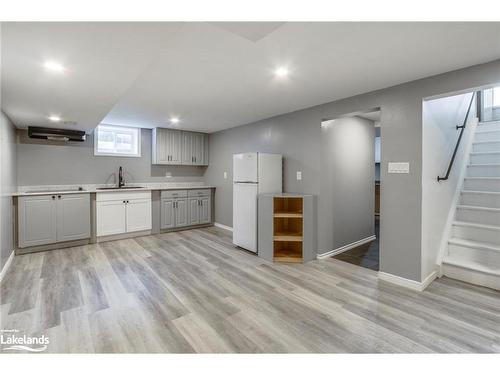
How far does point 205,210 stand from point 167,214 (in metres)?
0.91

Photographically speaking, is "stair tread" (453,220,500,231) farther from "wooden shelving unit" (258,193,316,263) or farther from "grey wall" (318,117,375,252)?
"wooden shelving unit" (258,193,316,263)

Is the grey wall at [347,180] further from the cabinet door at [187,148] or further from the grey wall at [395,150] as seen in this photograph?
the cabinet door at [187,148]

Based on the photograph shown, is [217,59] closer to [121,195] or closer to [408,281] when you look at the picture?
[408,281]

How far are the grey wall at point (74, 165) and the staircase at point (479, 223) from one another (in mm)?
5418

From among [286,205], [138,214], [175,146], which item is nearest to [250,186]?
[286,205]

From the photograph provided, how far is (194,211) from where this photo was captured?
554cm

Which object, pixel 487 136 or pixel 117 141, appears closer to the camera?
pixel 487 136

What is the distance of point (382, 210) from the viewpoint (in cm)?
291

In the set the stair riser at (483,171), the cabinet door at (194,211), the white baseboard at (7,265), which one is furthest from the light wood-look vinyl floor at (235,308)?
the cabinet door at (194,211)

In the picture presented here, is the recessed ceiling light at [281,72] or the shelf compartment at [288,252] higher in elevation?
the recessed ceiling light at [281,72]

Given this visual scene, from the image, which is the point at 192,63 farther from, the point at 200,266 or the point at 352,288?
the point at 352,288

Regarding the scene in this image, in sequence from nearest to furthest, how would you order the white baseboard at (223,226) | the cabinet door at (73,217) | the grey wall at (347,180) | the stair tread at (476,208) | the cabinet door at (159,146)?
the stair tread at (476,208) → the grey wall at (347,180) → the cabinet door at (73,217) → the cabinet door at (159,146) → the white baseboard at (223,226)

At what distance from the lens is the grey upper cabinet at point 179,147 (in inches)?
208
